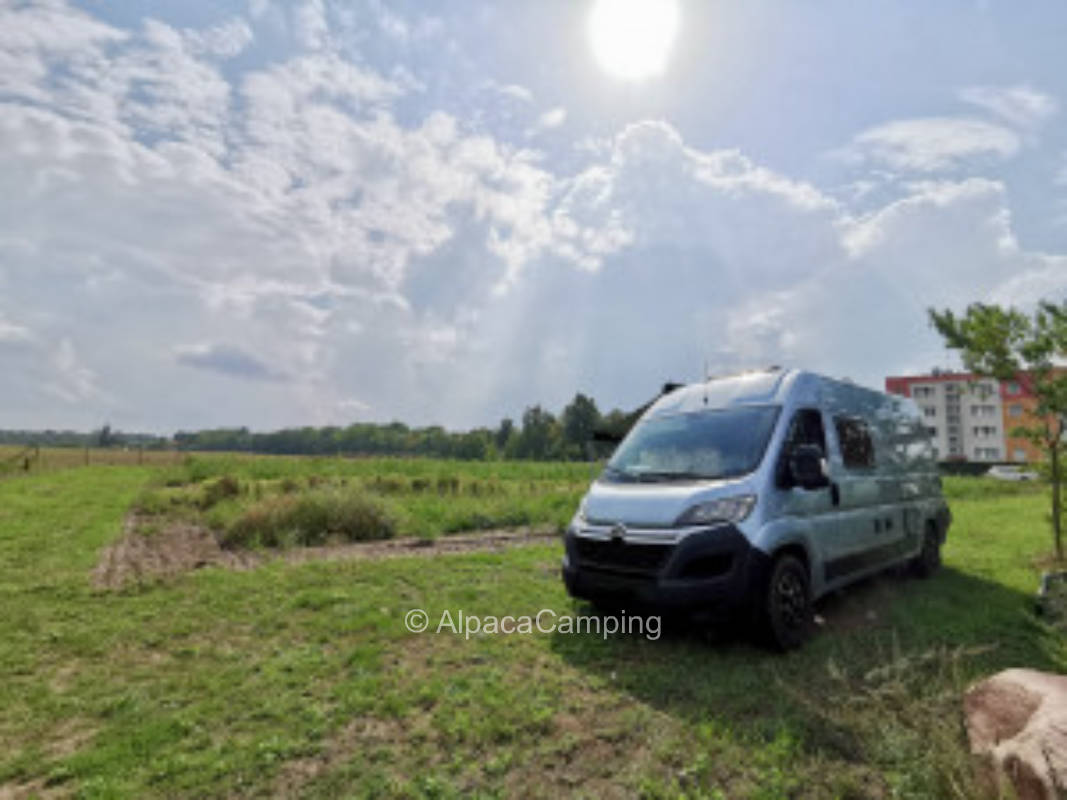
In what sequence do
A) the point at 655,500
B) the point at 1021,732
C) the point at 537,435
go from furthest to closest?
the point at 537,435 → the point at 655,500 → the point at 1021,732

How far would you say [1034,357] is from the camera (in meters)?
7.76

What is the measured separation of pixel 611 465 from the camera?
5633 millimetres

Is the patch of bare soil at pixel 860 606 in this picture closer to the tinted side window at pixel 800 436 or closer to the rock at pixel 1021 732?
the tinted side window at pixel 800 436

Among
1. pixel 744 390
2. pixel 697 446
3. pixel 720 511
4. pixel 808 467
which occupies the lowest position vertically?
pixel 720 511

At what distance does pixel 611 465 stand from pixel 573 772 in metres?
3.02

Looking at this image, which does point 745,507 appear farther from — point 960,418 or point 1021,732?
point 960,418

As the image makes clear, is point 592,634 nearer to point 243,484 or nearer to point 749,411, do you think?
point 749,411

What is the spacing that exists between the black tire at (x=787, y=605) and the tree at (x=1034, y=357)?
5.57 metres

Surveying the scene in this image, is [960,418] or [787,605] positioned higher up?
[960,418]

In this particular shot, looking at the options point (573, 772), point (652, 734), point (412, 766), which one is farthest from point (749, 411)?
point (412, 766)

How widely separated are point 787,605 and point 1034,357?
6.30 meters

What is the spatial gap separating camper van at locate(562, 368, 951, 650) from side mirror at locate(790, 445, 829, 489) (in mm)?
11

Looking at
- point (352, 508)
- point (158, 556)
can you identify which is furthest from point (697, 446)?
point (158, 556)

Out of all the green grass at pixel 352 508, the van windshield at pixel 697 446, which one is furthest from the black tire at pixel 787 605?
the green grass at pixel 352 508
